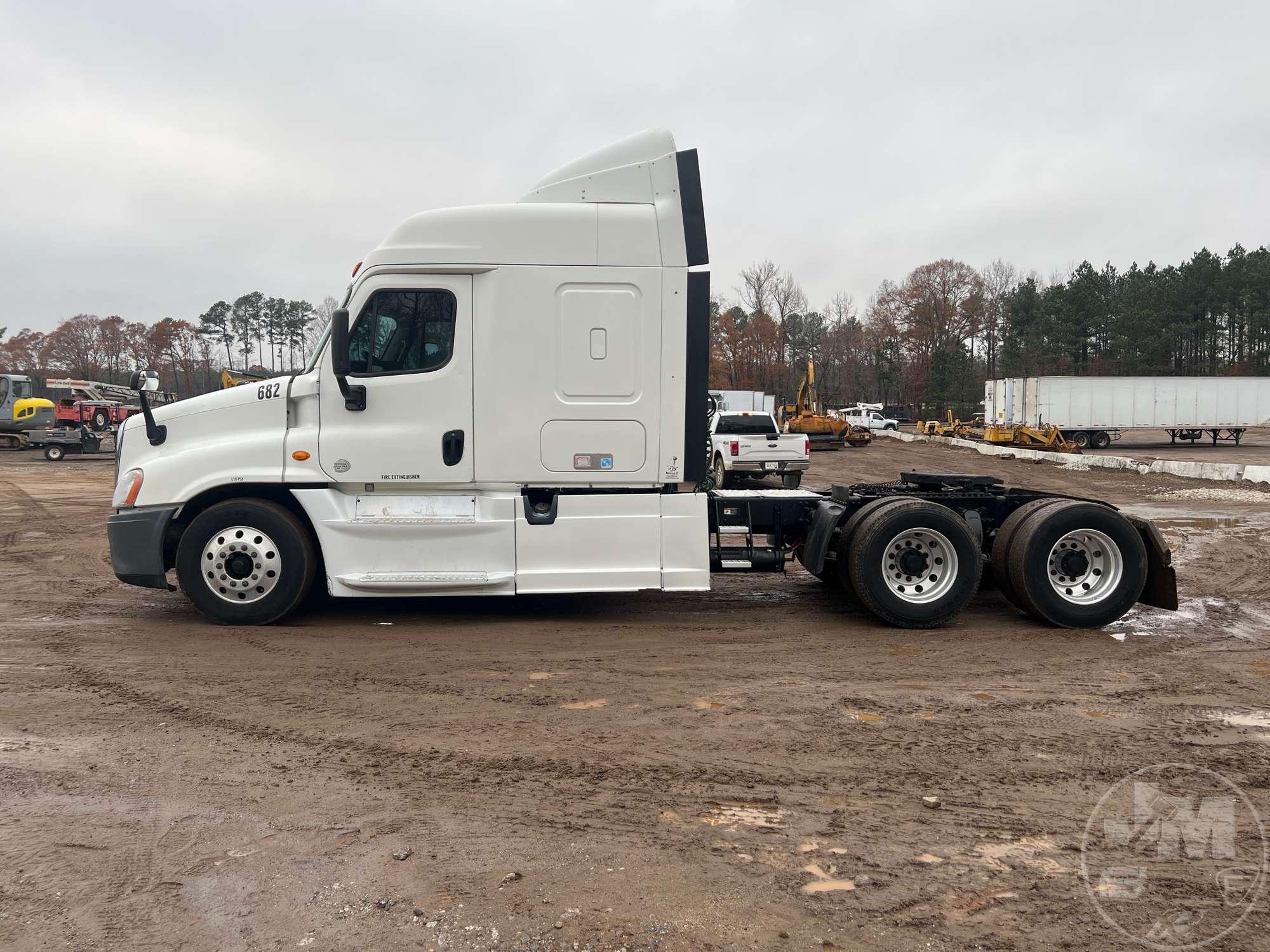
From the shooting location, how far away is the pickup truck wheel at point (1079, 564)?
6.94 metres

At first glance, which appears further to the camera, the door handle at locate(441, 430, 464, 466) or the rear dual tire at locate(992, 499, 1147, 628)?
the rear dual tire at locate(992, 499, 1147, 628)

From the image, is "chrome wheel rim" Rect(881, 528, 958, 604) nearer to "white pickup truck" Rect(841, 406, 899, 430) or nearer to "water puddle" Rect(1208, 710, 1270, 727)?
"water puddle" Rect(1208, 710, 1270, 727)

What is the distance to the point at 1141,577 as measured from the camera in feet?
22.8

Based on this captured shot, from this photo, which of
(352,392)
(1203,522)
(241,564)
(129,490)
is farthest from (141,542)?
(1203,522)

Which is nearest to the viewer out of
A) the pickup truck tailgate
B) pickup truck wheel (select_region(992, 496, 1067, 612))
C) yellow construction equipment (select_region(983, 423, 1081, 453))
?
pickup truck wheel (select_region(992, 496, 1067, 612))

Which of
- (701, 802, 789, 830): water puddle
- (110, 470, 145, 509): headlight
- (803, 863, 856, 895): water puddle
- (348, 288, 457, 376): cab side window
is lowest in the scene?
(803, 863, 856, 895): water puddle

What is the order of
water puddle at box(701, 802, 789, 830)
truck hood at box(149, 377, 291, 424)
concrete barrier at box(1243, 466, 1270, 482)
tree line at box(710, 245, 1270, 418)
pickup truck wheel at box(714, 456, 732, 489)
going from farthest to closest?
tree line at box(710, 245, 1270, 418) < pickup truck wheel at box(714, 456, 732, 489) < concrete barrier at box(1243, 466, 1270, 482) < truck hood at box(149, 377, 291, 424) < water puddle at box(701, 802, 789, 830)

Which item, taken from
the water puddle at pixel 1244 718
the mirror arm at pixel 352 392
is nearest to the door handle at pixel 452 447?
the mirror arm at pixel 352 392

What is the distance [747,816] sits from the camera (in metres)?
3.73

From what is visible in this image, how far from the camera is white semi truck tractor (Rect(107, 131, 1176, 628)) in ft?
22.0

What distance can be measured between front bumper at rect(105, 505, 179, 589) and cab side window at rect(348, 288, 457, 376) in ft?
6.72

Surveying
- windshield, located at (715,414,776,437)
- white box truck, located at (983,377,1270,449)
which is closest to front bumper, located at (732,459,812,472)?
windshield, located at (715,414,776,437)

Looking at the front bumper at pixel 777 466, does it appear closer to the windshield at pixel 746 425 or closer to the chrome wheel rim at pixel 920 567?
the windshield at pixel 746 425

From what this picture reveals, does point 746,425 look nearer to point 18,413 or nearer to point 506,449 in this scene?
point 506,449
